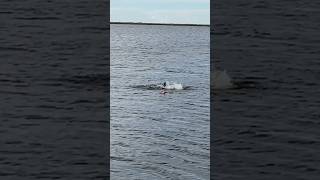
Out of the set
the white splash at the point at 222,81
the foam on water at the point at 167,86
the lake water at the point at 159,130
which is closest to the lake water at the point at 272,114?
the white splash at the point at 222,81

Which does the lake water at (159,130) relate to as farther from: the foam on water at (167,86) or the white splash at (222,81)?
the white splash at (222,81)

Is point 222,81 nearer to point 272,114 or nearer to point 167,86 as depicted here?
point 272,114

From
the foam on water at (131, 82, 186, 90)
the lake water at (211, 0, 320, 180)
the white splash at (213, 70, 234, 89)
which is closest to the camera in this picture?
the lake water at (211, 0, 320, 180)

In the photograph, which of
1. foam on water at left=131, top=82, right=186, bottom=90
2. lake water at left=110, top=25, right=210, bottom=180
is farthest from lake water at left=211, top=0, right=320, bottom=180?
foam on water at left=131, top=82, right=186, bottom=90

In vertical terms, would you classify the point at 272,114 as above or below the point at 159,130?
above

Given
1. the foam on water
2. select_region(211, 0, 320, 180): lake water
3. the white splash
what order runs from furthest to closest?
the foam on water → the white splash → select_region(211, 0, 320, 180): lake water

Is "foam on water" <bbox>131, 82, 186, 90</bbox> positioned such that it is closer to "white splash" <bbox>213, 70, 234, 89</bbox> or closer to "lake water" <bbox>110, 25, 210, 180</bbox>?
"lake water" <bbox>110, 25, 210, 180</bbox>

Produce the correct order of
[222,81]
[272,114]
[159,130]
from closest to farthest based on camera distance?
[272,114]
[222,81]
[159,130]

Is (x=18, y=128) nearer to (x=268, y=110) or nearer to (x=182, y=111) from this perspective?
(x=268, y=110)

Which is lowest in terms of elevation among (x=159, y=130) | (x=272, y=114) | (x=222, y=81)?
(x=159, y=130)

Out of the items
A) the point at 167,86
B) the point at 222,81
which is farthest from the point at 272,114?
the point at 167,86

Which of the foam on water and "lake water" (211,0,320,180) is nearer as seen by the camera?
"lake water" (211,0,320,180)

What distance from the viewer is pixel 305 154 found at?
12.3 metres

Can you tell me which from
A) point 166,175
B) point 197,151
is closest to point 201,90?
point 197,151
